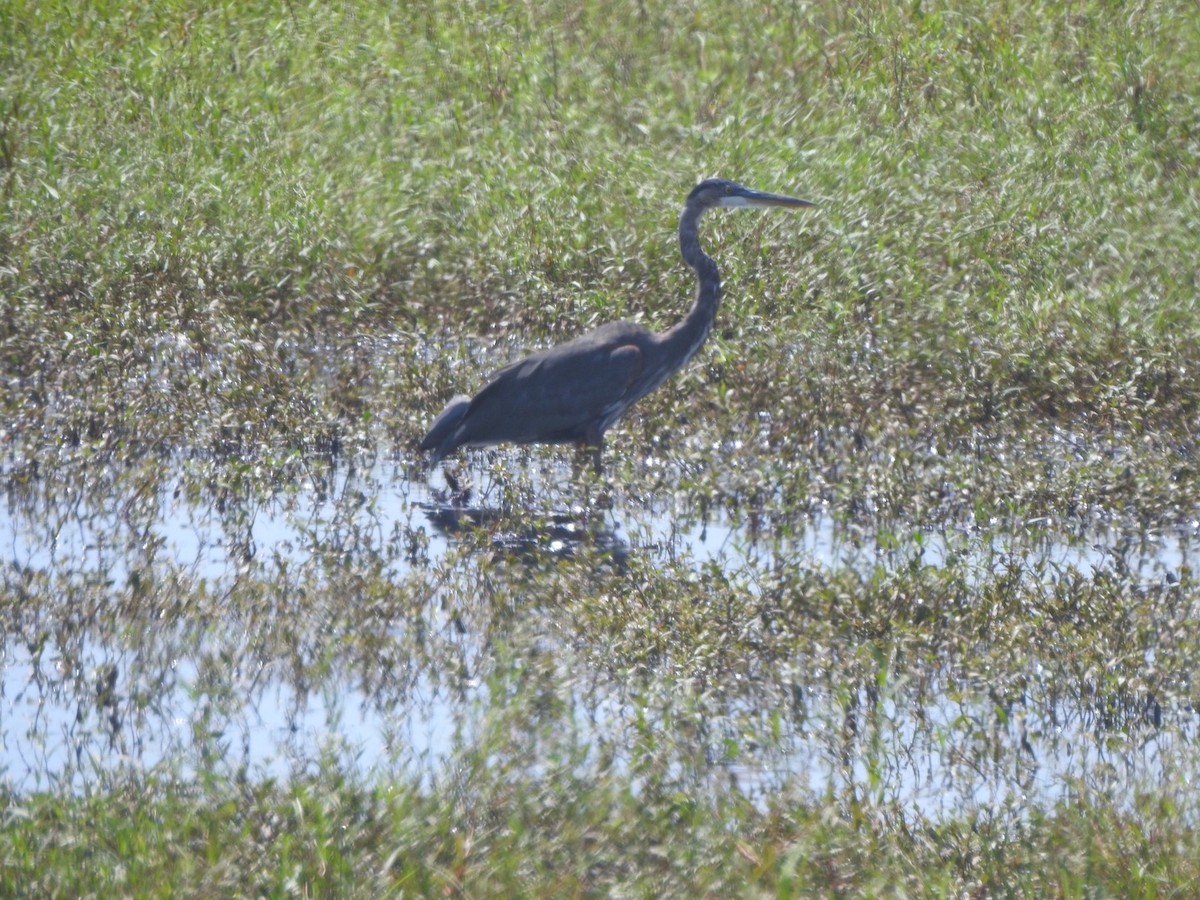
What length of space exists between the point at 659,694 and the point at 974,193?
5.25m

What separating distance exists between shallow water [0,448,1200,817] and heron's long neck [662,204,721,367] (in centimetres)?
111

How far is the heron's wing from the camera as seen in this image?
278 inches

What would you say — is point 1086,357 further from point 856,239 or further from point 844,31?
point 844,31

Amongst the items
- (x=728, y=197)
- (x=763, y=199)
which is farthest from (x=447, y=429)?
(x=763, y=199)

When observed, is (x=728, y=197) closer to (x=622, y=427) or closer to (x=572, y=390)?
(x=622, y=427)

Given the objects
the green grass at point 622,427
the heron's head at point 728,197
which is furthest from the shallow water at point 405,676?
the heron's head at point 728,197

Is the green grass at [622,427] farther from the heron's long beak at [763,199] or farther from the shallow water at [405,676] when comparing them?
the heron's long beak at [763,199]

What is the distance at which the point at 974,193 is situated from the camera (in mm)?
9234

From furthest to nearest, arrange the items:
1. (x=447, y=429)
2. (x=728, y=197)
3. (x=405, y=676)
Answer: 1. (x=728, y=197)
2. (x=447, y=429)
3. (x=405, y=676)

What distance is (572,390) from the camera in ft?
23.2

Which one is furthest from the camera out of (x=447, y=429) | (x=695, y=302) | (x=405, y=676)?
(x=695, y=302)

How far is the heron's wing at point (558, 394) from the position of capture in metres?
7.07

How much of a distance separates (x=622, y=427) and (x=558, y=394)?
652 mm

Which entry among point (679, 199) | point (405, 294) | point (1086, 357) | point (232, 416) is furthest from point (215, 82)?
point (1086, 357)
